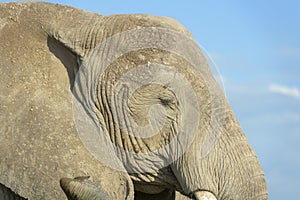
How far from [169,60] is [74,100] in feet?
1.67

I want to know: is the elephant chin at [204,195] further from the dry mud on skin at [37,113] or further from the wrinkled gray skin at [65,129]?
the dry mud on skin at [37,113]

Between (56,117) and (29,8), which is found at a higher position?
(29,8)

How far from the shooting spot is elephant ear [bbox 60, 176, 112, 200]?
4238mm

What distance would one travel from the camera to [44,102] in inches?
179

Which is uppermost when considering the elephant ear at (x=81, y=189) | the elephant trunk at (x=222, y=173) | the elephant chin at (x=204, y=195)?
the elephant trunk at (x=222, y=173)

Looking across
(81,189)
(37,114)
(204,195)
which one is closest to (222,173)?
(204,195)

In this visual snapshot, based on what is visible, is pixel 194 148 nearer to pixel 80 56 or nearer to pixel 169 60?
pixel 169 60

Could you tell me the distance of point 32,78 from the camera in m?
4.59

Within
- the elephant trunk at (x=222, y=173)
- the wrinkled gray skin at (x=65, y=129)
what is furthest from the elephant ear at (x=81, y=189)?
the elephant trunk at (x=222, y=173)

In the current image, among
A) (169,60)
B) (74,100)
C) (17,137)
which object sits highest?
(169,60)

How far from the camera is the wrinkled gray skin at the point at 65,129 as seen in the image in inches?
173

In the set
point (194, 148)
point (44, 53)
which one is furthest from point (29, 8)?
point (194, 148)

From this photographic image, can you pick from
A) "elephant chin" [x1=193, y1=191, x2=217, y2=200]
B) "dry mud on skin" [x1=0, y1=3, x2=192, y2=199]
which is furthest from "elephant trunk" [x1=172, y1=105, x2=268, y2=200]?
"dry mud on skin" [x1=0, y1=3, x2=192, y2=199]

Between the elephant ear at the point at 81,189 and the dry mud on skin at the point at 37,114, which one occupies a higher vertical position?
the dry mud on skin at the point at 37,114
